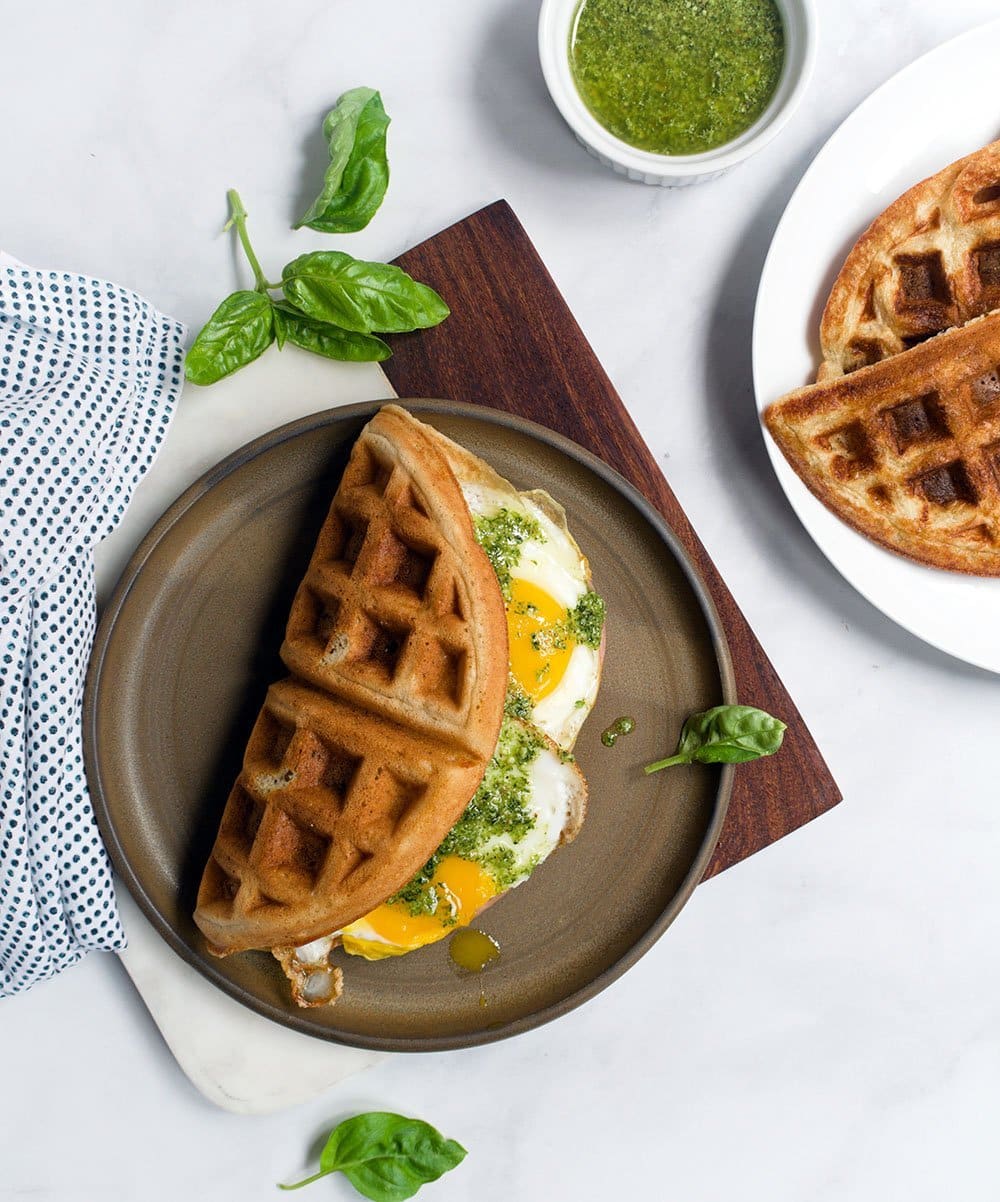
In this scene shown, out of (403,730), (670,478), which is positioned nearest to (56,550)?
(403,730)

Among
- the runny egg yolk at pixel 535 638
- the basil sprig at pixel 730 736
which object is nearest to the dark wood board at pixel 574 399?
the basil sprig at pixel 730 736

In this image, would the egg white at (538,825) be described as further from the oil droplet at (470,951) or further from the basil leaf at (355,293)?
the basil leaf at (355,293)

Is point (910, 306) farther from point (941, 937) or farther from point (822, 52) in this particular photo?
point (941, 937)

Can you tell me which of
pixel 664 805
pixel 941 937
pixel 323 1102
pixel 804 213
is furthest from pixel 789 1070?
pixel 804 213

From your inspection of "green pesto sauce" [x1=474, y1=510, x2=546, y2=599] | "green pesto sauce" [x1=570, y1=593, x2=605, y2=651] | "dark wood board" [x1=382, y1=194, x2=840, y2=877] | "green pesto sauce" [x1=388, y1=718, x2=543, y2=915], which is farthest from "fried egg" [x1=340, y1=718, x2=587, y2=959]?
"dark wood board" [x1=382, y1=194, x2=840, y2=877]

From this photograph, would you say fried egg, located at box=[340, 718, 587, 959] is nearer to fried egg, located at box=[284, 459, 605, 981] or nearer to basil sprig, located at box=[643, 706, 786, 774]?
fried egg, located at box=[284, 459, 605, 981]
